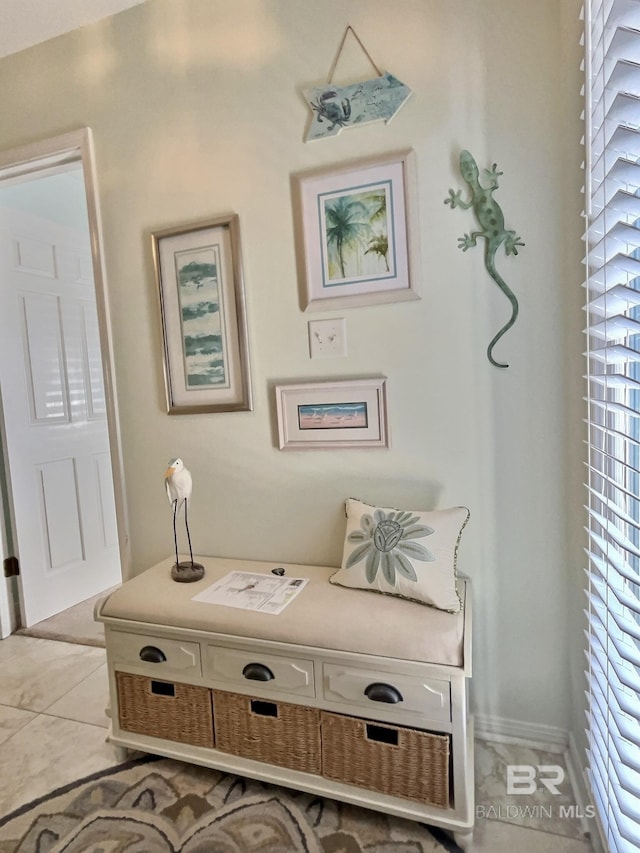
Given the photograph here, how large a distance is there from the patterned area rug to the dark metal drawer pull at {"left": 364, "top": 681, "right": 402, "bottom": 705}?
373 millimetres

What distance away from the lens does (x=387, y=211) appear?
5.11ft

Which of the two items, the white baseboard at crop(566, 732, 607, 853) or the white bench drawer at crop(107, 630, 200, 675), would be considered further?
the white bench drawer at crop(107, 630, 200, 675)

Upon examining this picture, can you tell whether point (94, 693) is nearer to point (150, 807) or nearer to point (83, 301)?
point (150, 807)

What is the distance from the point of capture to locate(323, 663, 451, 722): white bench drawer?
1.21 m

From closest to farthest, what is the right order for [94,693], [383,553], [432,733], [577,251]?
[432,733] < [577,251] < [383,553] < [94,693]

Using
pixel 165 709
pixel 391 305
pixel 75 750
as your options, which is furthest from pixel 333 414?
pixel 75 750

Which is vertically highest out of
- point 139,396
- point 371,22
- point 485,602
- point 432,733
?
point 371,22

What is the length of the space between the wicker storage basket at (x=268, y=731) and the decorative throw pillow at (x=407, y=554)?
394 millimetres

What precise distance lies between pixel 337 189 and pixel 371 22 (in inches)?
19.9

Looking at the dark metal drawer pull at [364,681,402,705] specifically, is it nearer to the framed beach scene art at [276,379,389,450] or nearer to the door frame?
the framed beach scene art at [276,379,389,450]

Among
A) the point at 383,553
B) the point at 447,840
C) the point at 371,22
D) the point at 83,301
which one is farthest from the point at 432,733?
the point at 83,301

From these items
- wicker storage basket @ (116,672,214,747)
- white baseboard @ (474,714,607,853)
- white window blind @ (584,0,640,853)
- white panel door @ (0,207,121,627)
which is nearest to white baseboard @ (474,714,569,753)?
white baseboard @ (474,714,607,853)

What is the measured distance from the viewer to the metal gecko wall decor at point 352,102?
1.52 m

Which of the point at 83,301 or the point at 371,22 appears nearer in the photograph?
the point at 371,22
